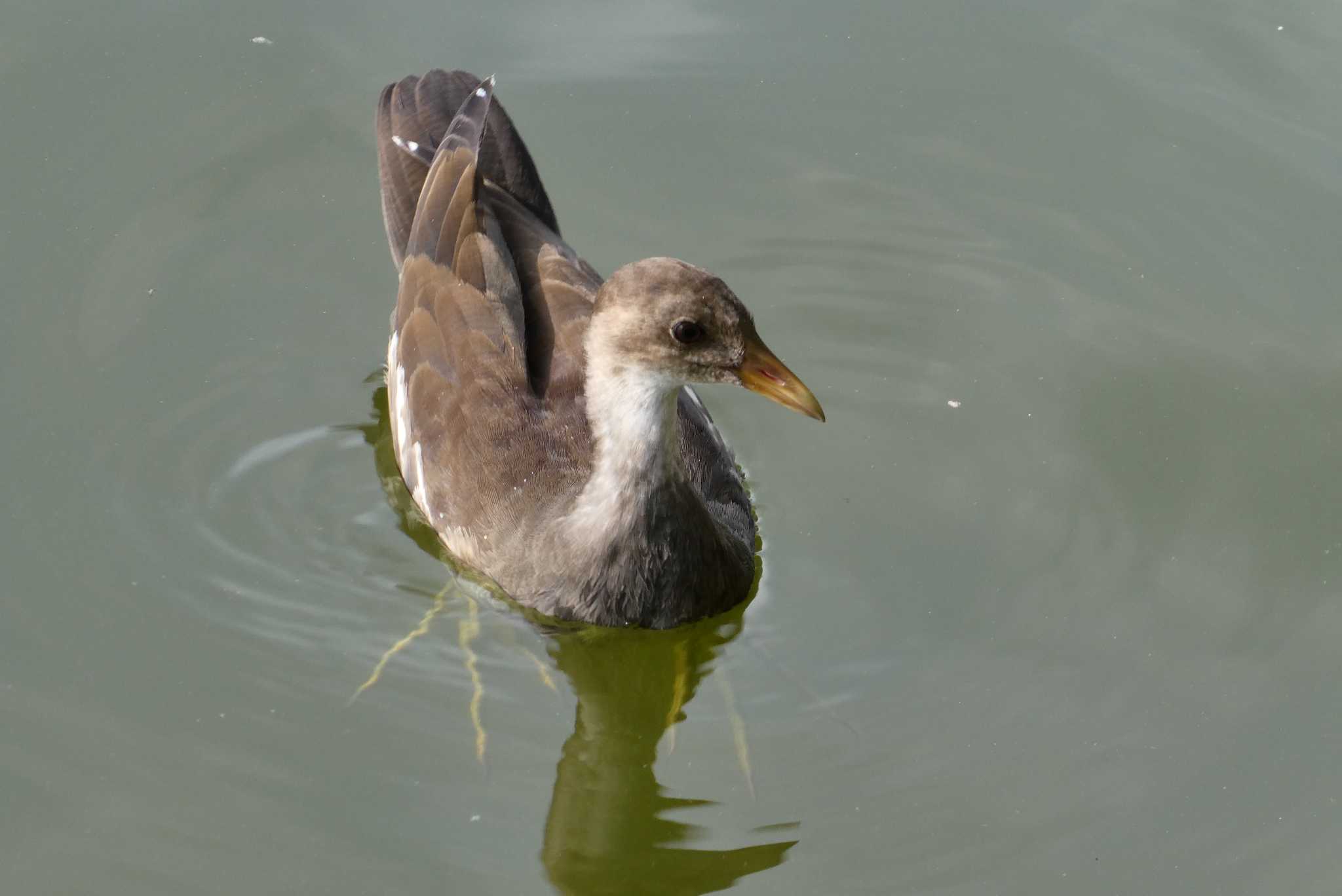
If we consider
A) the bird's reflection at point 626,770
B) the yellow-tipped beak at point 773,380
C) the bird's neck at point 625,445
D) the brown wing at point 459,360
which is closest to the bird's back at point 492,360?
the brown wing at point 459,360

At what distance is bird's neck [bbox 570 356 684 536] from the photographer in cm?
577

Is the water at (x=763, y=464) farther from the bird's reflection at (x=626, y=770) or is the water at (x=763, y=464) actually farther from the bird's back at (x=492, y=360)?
the bird's back at (x=492, y=360)

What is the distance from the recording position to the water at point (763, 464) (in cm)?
566

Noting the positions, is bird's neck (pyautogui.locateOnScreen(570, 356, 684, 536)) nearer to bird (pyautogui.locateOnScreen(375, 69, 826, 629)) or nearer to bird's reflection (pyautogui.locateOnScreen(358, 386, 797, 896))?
bird (pyautogui.locateOnScreen(375, 69, 826, 629))

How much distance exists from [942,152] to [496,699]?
138 inches

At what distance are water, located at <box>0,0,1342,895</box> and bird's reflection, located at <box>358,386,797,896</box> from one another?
0.05 feet

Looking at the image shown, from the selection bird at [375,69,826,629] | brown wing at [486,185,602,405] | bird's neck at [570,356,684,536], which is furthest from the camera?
brown wing at [486,185,602,405]

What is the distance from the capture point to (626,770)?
589 cm

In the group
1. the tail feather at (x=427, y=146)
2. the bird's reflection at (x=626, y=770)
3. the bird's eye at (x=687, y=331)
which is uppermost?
the bird's eye at (x=687, y=331)

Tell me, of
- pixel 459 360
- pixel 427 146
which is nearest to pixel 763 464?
pixel 459 360

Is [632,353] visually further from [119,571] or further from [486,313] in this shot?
[119,571]

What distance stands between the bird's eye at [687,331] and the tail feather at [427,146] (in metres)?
1.78

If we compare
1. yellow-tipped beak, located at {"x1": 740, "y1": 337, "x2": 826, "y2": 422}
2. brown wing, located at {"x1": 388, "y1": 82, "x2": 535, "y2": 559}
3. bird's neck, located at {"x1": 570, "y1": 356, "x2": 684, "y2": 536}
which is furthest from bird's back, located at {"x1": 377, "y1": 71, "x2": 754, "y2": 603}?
yellow-tipped beak, located at {"x1": 740, "y1": 337, "x2": 826, "y2": 422}

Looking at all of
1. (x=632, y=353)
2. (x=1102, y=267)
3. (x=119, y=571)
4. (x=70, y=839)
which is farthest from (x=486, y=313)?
(x=1102, y=267)
